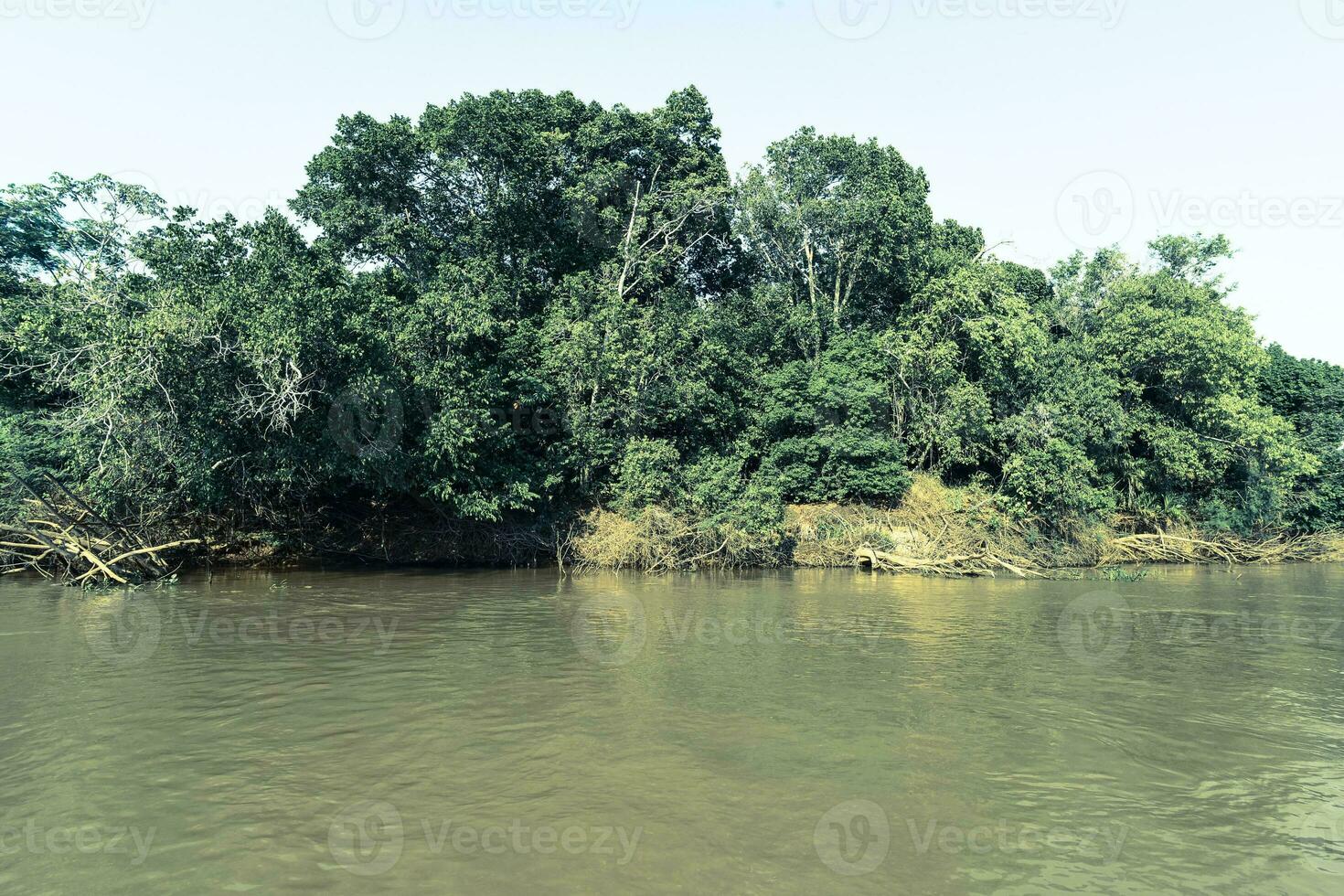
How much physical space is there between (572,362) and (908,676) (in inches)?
660

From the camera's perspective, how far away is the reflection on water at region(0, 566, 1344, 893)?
591 centimetres

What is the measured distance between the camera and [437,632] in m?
14.7
